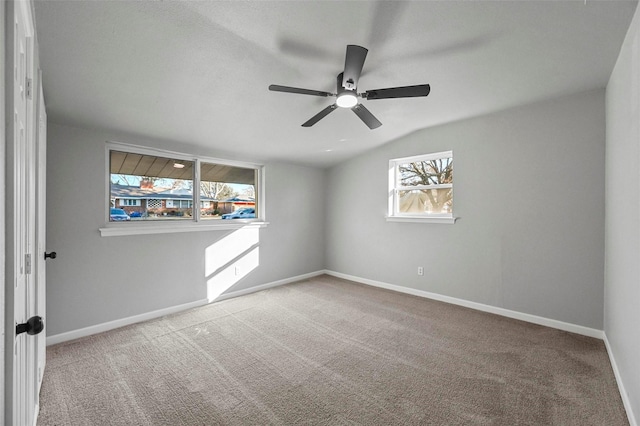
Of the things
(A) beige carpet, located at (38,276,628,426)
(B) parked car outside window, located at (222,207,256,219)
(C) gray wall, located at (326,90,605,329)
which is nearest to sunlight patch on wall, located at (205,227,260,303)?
(B) parked car outside window, located at (222,207,256,219)

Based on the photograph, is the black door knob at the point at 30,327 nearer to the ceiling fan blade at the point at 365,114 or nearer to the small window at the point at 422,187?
the ceiling fan blade at the point at 365,114

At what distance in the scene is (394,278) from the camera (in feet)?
15.2

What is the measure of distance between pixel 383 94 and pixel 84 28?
6.60 feet

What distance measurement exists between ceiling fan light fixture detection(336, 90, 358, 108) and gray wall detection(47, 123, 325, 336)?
7.63 feet

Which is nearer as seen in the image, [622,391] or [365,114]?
[622,391]

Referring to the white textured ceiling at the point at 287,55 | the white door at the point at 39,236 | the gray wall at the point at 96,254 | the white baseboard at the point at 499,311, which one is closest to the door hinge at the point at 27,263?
the white door at the point at 39,236

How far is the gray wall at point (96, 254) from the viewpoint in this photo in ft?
9.30

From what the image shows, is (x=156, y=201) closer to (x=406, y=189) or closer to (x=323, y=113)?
(x=323, y=113)

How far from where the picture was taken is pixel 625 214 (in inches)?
81.0

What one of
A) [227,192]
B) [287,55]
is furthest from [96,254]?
[287,55]

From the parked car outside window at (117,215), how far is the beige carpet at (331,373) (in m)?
1.22

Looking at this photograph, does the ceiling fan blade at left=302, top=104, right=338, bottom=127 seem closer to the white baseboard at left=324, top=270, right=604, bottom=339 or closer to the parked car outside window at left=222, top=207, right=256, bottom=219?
the parked car outside window at left=222, top=207, right=256, bottom=219

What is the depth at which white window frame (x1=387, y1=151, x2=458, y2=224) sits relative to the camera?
408 cm

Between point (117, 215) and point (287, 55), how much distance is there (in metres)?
2.63
